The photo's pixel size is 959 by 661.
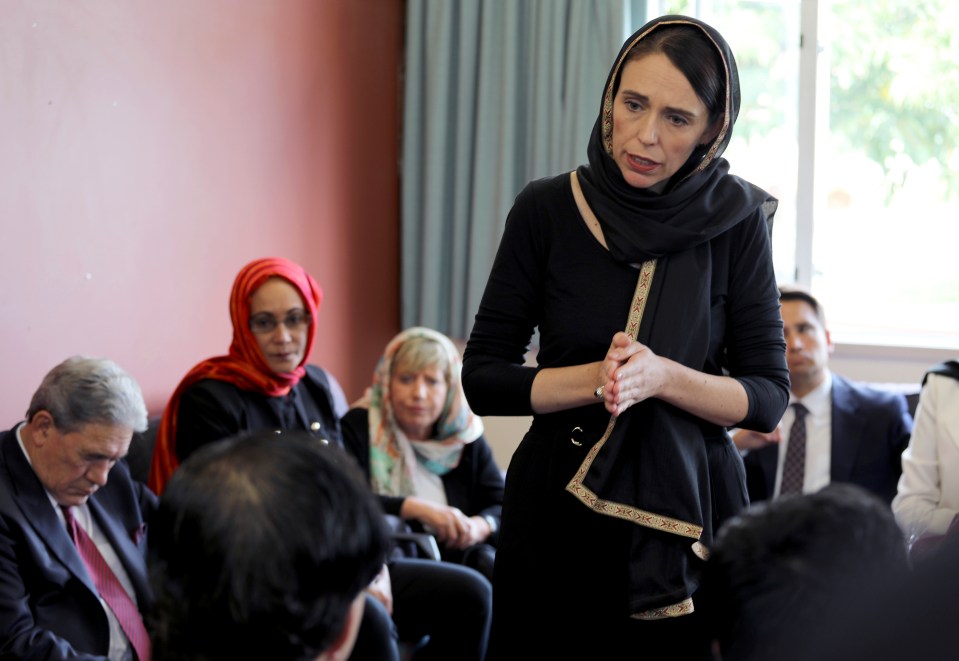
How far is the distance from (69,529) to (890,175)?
12.3 ft

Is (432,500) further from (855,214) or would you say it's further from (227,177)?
(855,214)

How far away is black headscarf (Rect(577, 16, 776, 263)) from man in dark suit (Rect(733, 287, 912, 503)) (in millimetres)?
1996

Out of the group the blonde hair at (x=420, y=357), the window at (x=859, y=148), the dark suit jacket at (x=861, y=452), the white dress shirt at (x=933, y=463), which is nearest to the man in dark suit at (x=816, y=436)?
the dark suit jacket at (x=861, y=452)

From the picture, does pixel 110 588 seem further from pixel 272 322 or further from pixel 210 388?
pixel 272 322

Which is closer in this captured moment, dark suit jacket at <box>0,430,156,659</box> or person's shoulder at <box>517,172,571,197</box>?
person's shoulder at <box>517,172,571,197</box>

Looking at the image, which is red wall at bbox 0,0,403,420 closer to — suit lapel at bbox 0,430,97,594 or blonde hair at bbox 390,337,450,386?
suit lapel at bbox 0,430,97,594

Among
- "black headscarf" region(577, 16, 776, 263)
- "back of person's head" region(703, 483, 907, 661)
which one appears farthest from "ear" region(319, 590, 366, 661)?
"black headscarf" region(577, 16, 776, 263)

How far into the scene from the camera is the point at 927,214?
16.2ft

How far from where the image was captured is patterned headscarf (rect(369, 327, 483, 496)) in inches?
143

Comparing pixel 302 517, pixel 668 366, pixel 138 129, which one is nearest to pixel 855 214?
pixel 138 129

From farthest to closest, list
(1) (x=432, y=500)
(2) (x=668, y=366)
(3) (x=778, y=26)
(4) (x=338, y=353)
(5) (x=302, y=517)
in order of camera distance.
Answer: (3) (x=778, y=26), (4) (x=338, y=353), (1) (x=432, y=500), (2) (x=668, y=366), (5) (x=302, y=517)

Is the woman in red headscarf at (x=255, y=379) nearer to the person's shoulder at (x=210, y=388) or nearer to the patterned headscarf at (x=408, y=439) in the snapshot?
the person's shoulder at (x=210, y=388)

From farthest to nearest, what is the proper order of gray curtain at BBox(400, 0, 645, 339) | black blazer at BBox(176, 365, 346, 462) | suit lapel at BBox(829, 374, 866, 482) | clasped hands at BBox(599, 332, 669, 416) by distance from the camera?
1. gray curtain at BBox(400, 0, 645, 339)
2. suit lapel at BBox(829, 374, 866, 482)
3. black blazer at BBox(176, 365, 346, 462)
4. clasped hands at BBox(599, 332, 669, 416)

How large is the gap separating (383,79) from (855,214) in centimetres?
211
